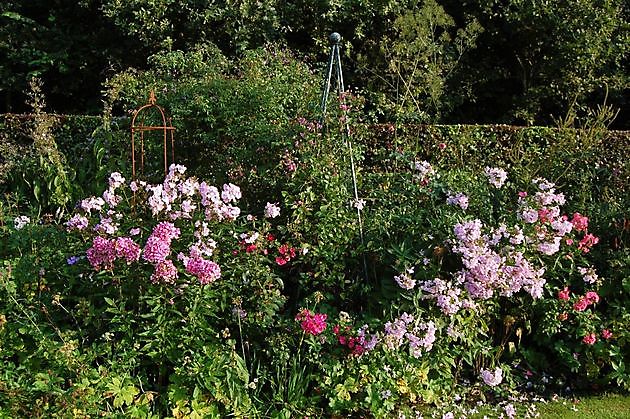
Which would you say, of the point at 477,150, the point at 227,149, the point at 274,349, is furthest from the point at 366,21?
the point at 274,349

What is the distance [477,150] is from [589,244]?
4.33 m

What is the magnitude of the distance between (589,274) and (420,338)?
107 centimetres

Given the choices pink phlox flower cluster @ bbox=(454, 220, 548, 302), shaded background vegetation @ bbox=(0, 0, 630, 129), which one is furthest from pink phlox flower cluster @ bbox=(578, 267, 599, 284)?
shaded background vegetation @ bbox=(0, 0, 630, 129)

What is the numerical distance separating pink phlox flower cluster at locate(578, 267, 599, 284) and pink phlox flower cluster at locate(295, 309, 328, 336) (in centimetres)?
142

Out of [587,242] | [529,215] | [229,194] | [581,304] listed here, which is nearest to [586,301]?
[581,304]

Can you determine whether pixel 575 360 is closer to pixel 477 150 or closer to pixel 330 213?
pixel 330 213

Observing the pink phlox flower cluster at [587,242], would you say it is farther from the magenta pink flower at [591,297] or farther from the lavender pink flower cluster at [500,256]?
the magenta pink flower at [591,297]

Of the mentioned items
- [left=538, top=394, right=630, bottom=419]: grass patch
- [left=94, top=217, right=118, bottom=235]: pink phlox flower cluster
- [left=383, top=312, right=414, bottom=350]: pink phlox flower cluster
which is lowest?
[left=538, top=394, right=630, bottom=419]: grass patch

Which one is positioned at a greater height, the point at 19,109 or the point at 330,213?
the point at 330,213

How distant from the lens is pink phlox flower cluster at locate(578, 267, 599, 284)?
3.69 meters

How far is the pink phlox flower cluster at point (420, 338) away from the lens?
3223mm

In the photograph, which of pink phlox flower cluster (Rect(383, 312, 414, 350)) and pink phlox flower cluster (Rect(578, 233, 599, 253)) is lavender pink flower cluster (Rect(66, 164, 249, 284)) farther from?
pink phlox flower cluster (Rect(578, 233, 599, 253))

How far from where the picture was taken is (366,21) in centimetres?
943

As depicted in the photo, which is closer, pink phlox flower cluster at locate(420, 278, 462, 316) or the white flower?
pink phlox flower cluster at locate(420, 278, 462, 316)
